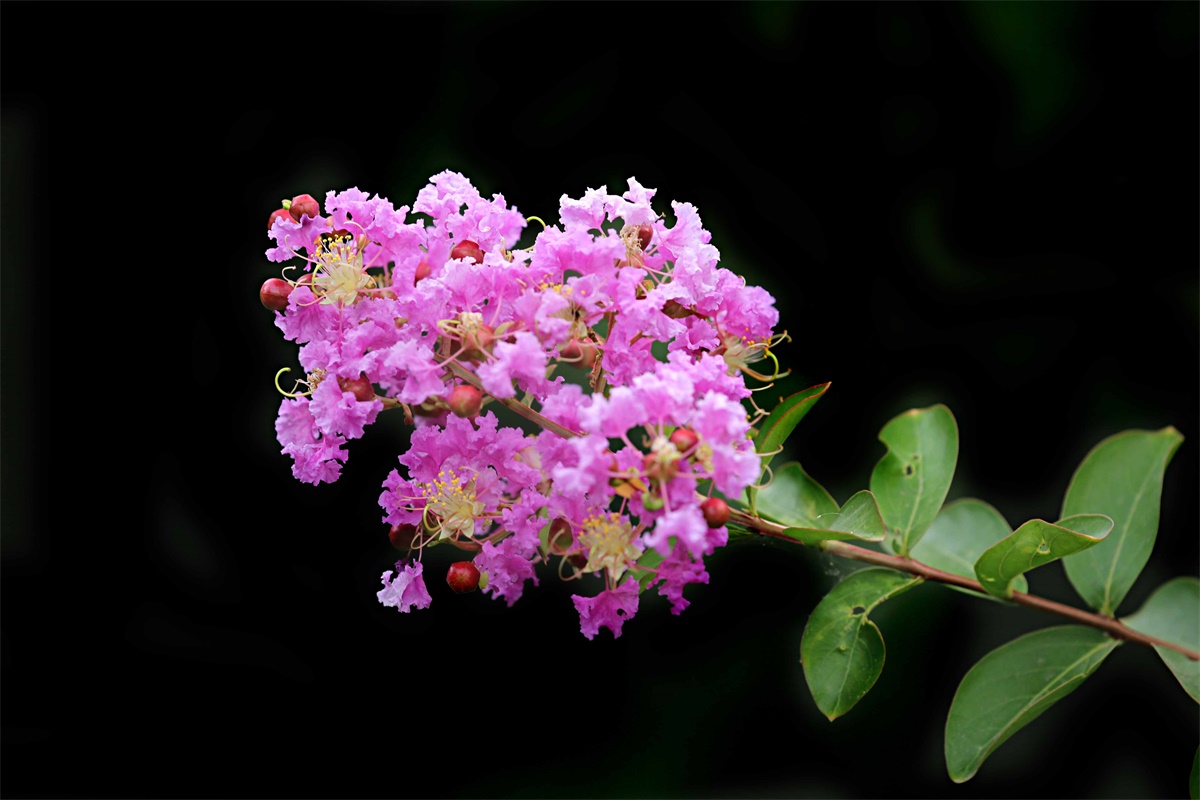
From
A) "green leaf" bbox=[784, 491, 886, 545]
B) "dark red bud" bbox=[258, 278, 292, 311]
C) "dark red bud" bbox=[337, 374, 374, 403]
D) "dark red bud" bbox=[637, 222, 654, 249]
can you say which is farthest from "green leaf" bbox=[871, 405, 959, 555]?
"dark red bud" bbox=[258, 278, 292, 311]

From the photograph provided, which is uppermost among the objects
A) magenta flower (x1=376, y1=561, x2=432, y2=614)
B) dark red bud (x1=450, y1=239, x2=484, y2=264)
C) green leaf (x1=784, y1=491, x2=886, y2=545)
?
dark red bud (x1=450, y1=239, x2=484, y2=264)

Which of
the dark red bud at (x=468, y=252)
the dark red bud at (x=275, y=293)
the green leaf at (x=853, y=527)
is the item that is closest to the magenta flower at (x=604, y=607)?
the green leaf at (x=853, y=527)

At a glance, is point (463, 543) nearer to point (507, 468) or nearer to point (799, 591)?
point (507, 468)

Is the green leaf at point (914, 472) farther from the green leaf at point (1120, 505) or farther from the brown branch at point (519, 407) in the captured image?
the brown branch at point (519, 407)

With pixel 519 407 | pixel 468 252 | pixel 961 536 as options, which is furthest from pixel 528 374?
pixel 961 536

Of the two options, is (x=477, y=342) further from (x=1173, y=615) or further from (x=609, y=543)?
(x=1173, y=615)

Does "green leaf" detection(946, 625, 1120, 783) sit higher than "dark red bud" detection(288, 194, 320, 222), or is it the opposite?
"dark red bud" detection(288, 194, 320, 222)

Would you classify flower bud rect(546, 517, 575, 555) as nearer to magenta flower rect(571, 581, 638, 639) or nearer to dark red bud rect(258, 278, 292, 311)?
magenta flower rect(571, 581, 638, 639)
